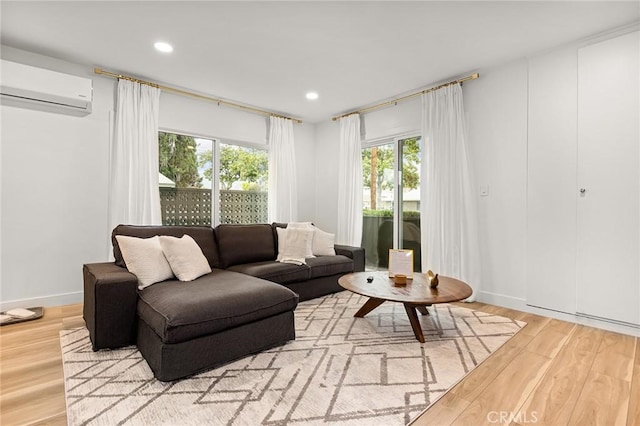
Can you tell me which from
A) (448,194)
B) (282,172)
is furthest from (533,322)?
(282,172)

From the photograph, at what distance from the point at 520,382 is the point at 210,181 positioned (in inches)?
159

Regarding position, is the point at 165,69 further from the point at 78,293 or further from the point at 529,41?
the point at 529,41

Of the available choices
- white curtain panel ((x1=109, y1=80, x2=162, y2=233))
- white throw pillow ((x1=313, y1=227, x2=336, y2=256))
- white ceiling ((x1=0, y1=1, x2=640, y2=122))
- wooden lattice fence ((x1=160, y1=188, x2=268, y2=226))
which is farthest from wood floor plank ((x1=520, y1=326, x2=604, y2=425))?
wooden lattice fence ((x1=160, y1=188, x2=268, y2=226))

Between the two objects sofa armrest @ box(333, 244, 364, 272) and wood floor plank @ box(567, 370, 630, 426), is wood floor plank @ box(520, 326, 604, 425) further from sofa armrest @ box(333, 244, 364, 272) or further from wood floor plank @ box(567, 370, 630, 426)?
sofa armrest @ box(333, 244, 364, 272)

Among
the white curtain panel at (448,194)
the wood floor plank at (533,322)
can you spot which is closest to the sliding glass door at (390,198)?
the white curtain panel at (448,194)

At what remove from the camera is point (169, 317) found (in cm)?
184

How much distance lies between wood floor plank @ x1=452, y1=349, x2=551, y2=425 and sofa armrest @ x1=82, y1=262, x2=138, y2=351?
7.10 feet

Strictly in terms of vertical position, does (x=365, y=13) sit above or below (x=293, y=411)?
above

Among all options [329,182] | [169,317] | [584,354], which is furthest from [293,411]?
[329,182]

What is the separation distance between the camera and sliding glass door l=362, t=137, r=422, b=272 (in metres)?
4.34

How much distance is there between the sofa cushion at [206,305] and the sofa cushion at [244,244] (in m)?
0.87

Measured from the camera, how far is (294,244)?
3.73 metres

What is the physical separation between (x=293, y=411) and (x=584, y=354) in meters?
2.15

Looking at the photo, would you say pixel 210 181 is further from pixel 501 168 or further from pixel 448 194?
pixel 501 168
